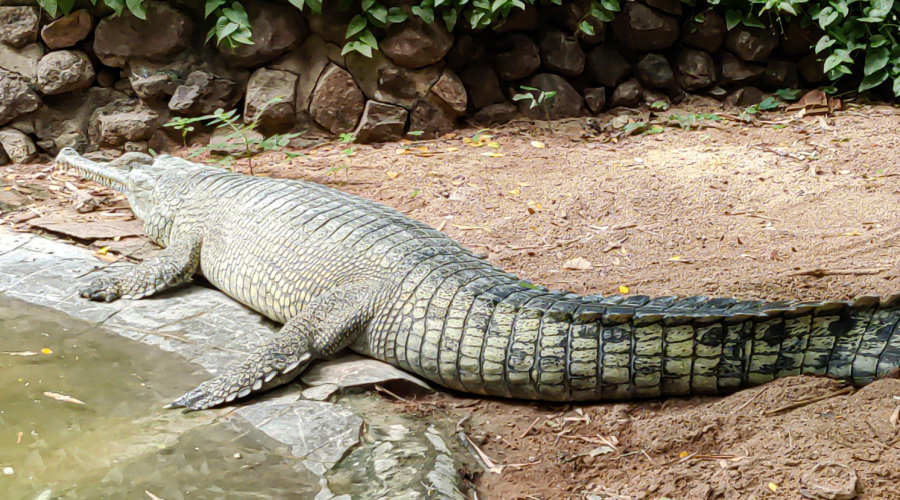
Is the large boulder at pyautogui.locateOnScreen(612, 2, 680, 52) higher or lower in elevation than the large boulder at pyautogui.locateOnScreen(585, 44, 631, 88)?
higher

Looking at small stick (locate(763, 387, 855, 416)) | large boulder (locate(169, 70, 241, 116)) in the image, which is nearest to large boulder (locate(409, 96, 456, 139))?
large boulder (locate(169, 70, 241, 116))

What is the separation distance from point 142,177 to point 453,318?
2.85m

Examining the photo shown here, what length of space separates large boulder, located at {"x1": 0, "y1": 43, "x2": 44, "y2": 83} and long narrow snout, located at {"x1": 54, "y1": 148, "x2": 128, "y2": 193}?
0.71 metres

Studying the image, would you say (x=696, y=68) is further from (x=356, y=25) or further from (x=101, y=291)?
(x=101, y=291)

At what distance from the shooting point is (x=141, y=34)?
5.74m

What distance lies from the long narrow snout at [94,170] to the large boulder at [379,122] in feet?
5.96

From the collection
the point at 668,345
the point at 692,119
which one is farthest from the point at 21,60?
the point at 668,345

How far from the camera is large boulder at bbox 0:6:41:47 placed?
220 inches

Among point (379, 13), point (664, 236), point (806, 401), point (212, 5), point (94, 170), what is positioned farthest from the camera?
point (379, 13)

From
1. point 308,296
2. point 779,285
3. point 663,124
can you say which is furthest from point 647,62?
point 308,296

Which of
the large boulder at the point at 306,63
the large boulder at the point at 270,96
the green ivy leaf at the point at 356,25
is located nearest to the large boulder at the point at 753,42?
the green ivy leaf at the point at 356,25

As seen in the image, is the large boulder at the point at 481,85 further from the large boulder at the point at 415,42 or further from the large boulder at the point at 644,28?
the large boulder at the point at 644,28

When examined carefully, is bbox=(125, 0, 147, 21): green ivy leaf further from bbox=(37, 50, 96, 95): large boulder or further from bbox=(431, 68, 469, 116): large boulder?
bbox=(431, 68, 469, 116): large boulder

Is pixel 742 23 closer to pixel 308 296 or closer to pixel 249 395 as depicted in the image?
pixel 308 296
